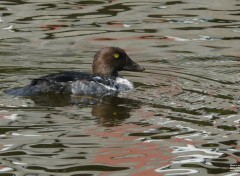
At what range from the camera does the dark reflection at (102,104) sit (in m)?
11.7

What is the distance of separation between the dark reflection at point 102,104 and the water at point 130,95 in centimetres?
2

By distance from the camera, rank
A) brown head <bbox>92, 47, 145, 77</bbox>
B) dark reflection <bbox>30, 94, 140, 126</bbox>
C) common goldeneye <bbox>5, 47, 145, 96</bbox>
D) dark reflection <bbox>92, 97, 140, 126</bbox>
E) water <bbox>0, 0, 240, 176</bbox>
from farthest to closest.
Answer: brown head <bbox>92, 47, 145, 77</bbox> → common goldeneye <bbox>5, 47, 145, 96</bbox> → dark reflection <bbox>30, 94, 140, 126</bbox> → dark reflection <bbox>92, 97, 140, 126</bbox> → water <bbox>0, 0, 240, 176</bbox>

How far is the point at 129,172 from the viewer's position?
9281 mm

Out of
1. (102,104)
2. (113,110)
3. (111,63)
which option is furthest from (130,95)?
(111,63)

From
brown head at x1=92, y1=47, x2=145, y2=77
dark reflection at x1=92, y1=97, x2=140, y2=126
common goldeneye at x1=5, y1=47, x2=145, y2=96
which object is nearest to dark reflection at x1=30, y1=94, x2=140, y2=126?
dark reflection at x1=92, y1=97, x2=140, y2=126

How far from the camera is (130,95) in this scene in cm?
1310

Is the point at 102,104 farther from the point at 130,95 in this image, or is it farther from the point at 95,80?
the point at 95,80

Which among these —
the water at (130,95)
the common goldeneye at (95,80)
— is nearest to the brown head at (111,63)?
the common goldeneye at (95,80)

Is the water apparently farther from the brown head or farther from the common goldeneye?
the brown head

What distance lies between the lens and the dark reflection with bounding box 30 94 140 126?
11711 millimetres

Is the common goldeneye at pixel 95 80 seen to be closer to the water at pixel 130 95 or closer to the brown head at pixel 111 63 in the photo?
the brown head at pixel 111 63

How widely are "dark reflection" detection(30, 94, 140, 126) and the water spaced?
0.02 m

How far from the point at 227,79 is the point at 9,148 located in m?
4.93

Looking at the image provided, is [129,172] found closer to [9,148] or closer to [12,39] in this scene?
[9,148]
